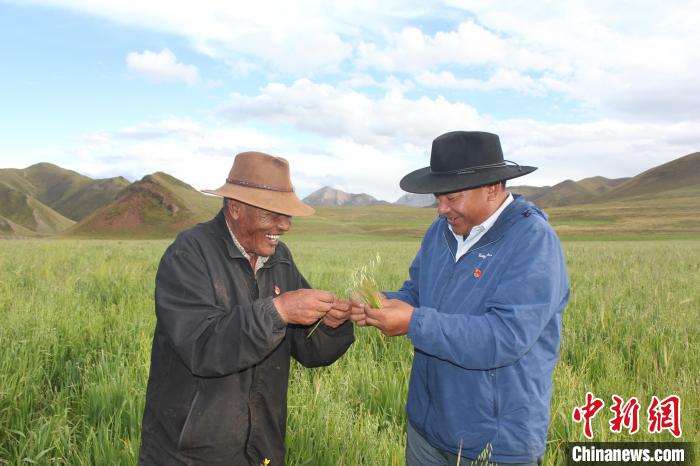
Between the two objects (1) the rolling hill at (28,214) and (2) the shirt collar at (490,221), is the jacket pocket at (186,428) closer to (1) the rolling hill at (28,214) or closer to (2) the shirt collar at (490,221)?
(2) the shirt collar at (490,221)

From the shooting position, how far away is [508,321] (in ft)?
7.74

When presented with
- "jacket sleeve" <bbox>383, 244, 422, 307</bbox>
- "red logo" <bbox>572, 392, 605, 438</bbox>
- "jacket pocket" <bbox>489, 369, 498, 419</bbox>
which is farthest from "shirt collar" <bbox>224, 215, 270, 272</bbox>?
"red logo" <bbox>572, 392, 605, 438</bbox>

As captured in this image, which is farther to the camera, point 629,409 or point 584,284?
point 584,284

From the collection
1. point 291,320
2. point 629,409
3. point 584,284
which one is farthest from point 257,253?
point 584,284

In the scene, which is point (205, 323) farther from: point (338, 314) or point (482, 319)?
point (482, 319)

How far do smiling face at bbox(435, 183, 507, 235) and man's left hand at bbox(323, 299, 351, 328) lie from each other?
2.94 feet

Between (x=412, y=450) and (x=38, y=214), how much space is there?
224m

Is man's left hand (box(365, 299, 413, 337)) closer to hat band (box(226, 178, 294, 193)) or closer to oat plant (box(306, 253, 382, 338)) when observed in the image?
oat plant (box(306, 253, 382, 338))

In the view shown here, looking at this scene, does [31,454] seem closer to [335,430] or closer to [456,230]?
[335,430]

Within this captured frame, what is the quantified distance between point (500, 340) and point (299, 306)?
41.9 inches

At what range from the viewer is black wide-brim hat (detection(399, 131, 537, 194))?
276cm

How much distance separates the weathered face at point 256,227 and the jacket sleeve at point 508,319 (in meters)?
1.09

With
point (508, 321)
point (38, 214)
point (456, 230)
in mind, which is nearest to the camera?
point (508, 321)

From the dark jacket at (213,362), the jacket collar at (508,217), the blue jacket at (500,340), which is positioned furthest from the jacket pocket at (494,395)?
the dark jacket at (213,362)
